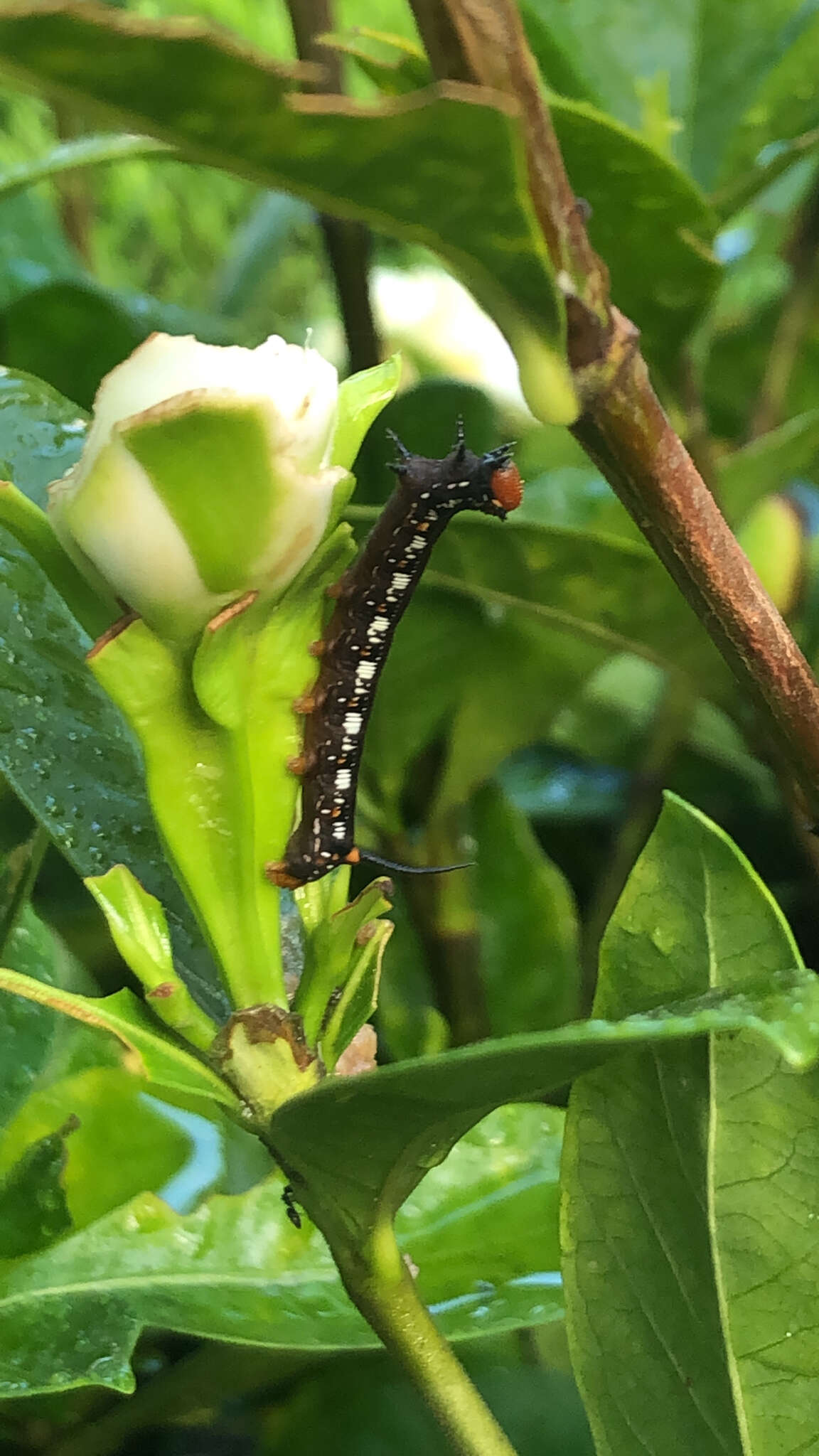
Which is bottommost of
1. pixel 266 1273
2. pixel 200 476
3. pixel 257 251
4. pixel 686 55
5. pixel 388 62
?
pixel 266 1273

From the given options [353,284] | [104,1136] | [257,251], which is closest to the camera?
[104,1136]

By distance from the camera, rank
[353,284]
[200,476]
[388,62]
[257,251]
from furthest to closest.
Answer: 1. [257,251]
2. [353,284]
3. [388,62]
4. [200,476]

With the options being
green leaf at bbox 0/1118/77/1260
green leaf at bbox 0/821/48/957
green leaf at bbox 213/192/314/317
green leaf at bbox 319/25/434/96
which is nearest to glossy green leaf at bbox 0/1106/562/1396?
green leaf at bbox 0/1118/77/1260

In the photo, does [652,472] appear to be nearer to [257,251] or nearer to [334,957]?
[334,957]

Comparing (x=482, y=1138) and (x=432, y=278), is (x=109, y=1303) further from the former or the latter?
(x=432, y=278)

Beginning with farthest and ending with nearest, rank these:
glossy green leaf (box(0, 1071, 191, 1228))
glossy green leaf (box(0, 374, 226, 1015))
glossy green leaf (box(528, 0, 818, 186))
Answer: glossy green leaf (box(528, 0, 818, 186)), glossy green leaf (box(0, 1071, 191, 1228)), glossy green leaf (box(0, 374, 226, 1015))

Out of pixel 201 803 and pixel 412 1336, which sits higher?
pixel 201 803

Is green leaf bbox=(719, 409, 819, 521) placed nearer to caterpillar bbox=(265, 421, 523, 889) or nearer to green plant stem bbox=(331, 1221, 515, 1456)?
caterpillar bbox=(265, 421, 523, 889)

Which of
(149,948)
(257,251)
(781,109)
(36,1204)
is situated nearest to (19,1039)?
(36,1204)
